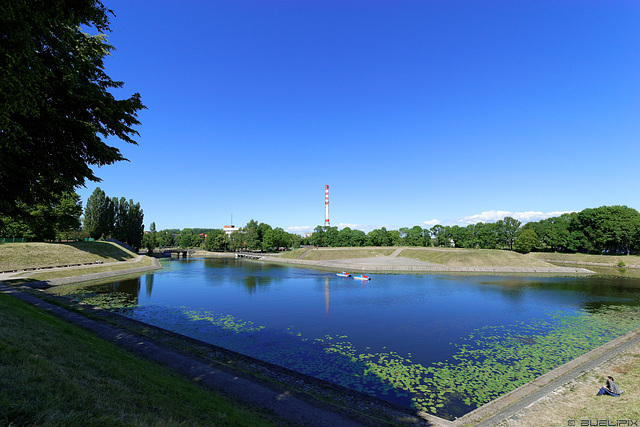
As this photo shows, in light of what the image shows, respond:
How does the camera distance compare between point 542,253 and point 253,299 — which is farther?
point 542,253

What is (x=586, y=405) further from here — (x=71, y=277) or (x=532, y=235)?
(x=532, y=235)

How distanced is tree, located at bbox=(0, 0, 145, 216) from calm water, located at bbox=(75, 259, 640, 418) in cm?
1552

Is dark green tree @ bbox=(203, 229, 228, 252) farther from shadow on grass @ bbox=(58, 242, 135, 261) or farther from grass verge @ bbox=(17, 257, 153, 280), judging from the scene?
grass verge @ bbox=(17, 257, 153, 280)

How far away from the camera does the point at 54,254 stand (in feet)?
199

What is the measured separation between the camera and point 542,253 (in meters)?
107

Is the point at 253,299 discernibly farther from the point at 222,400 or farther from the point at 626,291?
the point at 626,291

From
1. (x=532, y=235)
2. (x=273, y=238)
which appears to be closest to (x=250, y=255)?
(x=273, y=238)

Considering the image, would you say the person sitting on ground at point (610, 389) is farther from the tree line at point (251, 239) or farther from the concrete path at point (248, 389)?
the tree line at point (251, 239)

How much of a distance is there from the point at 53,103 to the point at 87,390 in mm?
12069

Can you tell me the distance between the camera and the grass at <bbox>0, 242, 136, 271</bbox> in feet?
171

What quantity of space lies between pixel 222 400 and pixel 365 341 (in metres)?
14.2

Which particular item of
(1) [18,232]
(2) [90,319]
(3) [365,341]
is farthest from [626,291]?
(1) [18,232]

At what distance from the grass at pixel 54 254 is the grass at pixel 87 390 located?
175 feet

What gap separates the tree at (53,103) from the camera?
8.17 metres
